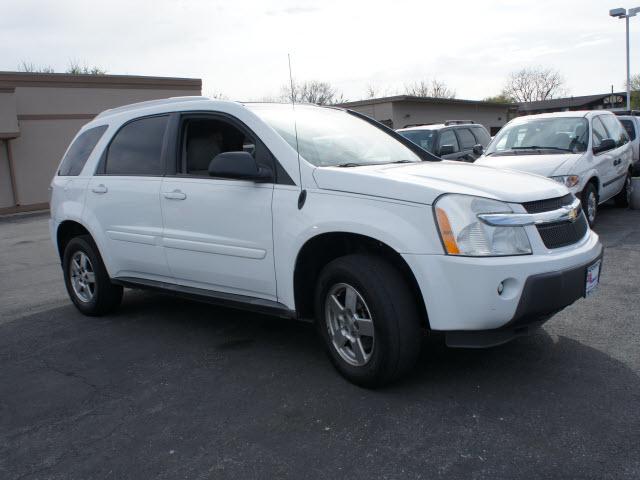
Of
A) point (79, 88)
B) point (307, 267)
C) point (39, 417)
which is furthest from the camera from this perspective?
point (79, 88)

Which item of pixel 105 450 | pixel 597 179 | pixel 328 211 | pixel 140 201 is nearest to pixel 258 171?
pixel 328 211

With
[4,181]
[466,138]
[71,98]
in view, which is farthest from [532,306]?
[71,98]

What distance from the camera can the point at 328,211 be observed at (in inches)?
156

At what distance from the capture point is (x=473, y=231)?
351cm

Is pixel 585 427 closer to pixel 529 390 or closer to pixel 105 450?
pixel 529 390

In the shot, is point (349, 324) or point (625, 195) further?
point (625, 195)

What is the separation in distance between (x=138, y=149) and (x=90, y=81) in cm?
1957

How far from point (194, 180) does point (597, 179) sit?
683cm

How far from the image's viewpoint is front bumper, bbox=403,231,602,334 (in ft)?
11.3

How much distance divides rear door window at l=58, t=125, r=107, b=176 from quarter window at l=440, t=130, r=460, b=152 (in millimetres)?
7711

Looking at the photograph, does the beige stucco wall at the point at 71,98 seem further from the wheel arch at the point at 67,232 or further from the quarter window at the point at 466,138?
the wheel arch at the point at 67,232

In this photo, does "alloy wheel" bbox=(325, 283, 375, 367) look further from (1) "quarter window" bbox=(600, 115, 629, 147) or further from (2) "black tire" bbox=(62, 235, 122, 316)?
(1) "quarter window" bbox=(600, 115, 629, 147)

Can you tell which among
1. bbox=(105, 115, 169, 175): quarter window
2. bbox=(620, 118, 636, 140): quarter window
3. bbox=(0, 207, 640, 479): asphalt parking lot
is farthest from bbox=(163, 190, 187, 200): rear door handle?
bbox=(620, 118, 636, 140): quarter window

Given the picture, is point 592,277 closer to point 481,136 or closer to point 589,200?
point 589,200
